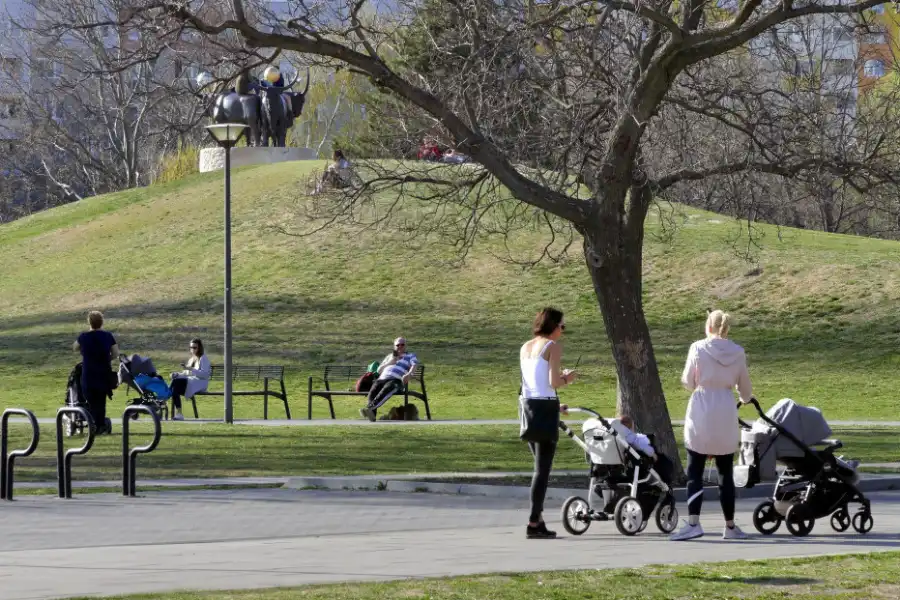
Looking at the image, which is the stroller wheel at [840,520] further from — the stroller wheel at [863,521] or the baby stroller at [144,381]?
the baby stroller at [144,381]

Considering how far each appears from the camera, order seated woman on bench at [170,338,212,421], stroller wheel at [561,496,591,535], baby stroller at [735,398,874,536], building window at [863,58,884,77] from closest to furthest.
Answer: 1. stroller wheel at [561,496,591,535]
2. baby stroller at [735,398,874,536]
3. building window at [863,58,884,77]
4. seated woman on bench at [170,338,212,421]

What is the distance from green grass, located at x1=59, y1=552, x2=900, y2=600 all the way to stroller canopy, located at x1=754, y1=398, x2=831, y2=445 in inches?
98.3

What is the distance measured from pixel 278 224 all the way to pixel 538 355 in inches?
1583

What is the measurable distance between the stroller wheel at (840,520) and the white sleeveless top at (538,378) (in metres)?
2.49

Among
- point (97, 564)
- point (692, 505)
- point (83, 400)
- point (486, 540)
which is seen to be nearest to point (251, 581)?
point (97, 564)

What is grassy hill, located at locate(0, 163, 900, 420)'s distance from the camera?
1464 inches

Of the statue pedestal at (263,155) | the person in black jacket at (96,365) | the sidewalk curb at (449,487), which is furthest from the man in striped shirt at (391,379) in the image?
the statue pedestal at (263,155)

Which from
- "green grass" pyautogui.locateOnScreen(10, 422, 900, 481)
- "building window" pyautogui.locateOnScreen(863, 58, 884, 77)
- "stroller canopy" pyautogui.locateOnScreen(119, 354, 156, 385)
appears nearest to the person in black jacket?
"green grass" pyautogui.locateOnScreen(10, 422, 900, 481)

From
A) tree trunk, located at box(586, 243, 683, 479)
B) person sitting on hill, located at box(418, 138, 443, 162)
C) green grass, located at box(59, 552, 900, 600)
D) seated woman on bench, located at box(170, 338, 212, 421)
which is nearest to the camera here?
green grass, located at box(59, 552, 900, 600)

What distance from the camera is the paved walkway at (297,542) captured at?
938cm

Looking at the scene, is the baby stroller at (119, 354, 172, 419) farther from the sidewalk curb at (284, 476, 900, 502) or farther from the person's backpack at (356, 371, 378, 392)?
the sidewalk curb at (284, 476, 900, 502)

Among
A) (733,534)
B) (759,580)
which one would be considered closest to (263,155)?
(733,534)

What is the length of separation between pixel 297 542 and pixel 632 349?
5.78 meters

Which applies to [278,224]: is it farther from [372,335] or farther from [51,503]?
[51,503]
